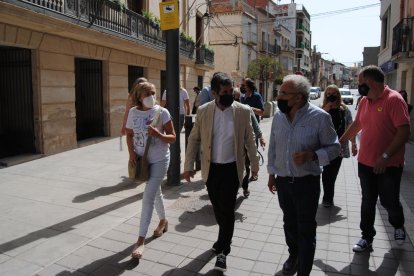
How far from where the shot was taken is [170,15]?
20.1 feet

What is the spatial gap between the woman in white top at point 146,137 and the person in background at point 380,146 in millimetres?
1975

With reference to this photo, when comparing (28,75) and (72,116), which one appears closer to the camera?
(28,75)

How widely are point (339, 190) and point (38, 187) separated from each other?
4.96 m

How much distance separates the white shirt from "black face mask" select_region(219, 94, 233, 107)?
8 cm

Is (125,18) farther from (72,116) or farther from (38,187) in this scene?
(38,187)

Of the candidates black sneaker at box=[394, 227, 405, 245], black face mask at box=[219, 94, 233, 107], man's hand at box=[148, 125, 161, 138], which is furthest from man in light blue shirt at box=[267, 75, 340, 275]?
black sneaker at box=[394, 227, 405, 245]

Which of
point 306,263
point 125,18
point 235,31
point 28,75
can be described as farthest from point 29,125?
point 235,31

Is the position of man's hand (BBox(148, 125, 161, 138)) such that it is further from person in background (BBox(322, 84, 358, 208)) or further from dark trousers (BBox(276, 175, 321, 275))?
person in background (BBox(322, 84, 358, 208))

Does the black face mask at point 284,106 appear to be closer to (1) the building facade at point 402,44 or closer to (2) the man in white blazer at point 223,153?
(2) the man in white blazer at point 223,153

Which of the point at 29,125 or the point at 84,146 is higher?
the point at 29,125

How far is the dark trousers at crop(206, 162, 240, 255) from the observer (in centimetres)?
358

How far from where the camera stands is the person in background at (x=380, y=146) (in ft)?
12.0

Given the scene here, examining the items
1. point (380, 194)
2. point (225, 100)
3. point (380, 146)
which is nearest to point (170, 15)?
point (225, 100)

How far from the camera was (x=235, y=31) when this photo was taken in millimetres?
34406
